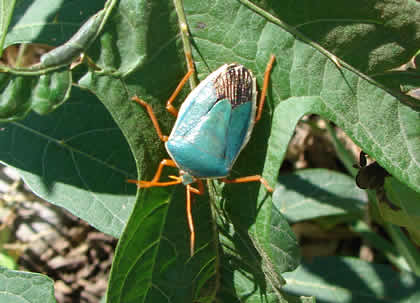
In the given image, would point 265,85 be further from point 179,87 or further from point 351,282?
point 351,282

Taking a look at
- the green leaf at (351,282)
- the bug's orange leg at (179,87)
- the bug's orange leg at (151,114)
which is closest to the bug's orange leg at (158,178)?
the bug's orange leg at (151,114)

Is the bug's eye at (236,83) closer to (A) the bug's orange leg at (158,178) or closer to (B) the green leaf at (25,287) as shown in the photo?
(A) the bug's orange leg at (158,178)

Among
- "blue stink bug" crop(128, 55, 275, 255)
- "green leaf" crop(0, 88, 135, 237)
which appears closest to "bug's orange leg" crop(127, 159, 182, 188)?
"blue stink bug" crop(128, 55, 275, 255)

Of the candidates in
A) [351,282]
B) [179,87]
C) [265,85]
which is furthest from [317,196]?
[179,87]

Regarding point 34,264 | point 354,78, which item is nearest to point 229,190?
point 354,78

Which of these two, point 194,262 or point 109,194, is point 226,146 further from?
point 109,194

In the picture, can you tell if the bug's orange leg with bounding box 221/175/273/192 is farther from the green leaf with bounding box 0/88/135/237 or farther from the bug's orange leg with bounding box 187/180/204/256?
the green leaf with bounding box 0/88/135/237
